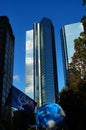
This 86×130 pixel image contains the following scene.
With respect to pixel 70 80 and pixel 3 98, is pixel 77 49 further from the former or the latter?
pixel 3 98

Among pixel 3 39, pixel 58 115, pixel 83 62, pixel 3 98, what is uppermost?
pixel 3 39

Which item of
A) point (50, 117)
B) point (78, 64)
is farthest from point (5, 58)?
point (50, 117)

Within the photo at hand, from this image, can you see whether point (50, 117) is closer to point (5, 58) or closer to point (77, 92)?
point (77, 92)

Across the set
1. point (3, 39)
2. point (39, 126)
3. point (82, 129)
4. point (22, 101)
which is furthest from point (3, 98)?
point (39, 126)

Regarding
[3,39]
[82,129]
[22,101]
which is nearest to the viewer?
[82,129]

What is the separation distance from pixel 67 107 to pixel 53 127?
505 inches

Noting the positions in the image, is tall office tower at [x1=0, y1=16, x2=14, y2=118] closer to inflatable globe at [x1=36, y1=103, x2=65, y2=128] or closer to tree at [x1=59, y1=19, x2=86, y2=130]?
tree at [x1=59, y1=19, x2=86, y2=130]

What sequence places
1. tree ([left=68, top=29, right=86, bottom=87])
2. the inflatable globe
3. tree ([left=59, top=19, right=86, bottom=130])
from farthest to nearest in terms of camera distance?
tree ([left=68, top=29, right=86, bottom=87]) < tree ([left=59, top=19, right=86, bottom=130]) < the inflatable globe

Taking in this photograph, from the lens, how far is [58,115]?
1143 centimetres

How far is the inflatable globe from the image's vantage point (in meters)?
11.1

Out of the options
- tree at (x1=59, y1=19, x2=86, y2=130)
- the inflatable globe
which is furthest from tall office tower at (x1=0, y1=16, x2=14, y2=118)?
the inflatable globe

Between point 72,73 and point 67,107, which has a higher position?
point 72,73

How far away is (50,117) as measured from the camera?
11164 millimetres

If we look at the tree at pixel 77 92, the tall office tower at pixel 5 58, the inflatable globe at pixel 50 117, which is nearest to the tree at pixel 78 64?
the tree at pixel 77 92
